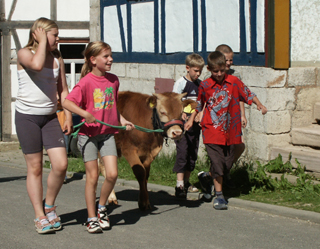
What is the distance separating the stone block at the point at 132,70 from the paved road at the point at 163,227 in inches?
188

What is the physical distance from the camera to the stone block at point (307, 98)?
845cm

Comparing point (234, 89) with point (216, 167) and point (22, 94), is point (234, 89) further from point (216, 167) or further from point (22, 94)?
point (22, 94)

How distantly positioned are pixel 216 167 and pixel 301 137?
2.37 metres

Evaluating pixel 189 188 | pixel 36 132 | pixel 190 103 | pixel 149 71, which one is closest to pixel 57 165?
pixel 36 132

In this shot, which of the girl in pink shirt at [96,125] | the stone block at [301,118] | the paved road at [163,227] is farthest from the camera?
the stone block at [301,118]

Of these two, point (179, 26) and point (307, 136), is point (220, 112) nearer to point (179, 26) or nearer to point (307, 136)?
point (307, 136)

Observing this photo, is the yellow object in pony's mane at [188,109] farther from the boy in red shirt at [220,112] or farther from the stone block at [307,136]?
the stone block at [307,136]

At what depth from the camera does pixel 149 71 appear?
11.1m

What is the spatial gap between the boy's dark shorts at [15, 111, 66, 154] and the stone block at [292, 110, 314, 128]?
4419 mm

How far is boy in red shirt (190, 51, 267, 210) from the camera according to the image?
249 inches

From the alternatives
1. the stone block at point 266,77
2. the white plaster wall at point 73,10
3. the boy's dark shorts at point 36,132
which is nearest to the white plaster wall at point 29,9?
the white plaster wall at point 73,10

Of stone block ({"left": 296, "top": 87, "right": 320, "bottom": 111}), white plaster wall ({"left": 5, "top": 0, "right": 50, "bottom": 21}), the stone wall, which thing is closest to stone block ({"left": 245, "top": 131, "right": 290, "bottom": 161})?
the stone wall

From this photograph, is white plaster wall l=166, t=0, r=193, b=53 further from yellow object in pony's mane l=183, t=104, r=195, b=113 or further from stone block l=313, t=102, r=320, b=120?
yellow object in pony's mane l=183, t=104, r=195, b=113

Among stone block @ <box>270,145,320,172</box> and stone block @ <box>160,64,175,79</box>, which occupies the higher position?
Result: stone block @ <box>160,64,175,79</box>
